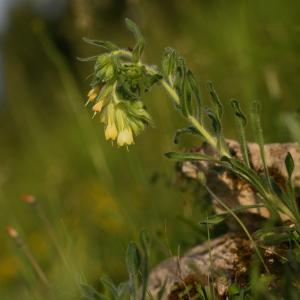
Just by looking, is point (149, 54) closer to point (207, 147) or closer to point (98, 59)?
point (207, 147)

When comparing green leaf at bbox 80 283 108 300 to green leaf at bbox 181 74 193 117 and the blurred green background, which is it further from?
green leaf at bbox 181 74 193 117

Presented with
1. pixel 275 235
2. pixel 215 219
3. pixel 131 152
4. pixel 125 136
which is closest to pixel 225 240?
pixel 215 219

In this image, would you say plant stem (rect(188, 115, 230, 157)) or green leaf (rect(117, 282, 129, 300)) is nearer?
green leaf (rect(117, 282, 129, 300))

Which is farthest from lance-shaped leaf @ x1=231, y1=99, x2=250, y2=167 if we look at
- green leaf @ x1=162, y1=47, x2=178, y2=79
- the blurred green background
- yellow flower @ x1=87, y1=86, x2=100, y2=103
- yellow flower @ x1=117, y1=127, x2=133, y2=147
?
yellow flower @ x1=87, y1=86, x2=100, y2=103

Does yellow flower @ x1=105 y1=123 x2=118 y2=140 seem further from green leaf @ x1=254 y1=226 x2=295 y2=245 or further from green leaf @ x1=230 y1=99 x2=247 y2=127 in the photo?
green leaf @ x1=254 y1=226 x2=295 y2=245

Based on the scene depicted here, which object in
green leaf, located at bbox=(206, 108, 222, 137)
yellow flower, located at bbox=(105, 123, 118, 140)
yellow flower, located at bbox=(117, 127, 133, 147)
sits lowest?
green leaf, located at bbox=(206, 108, 222, 137)

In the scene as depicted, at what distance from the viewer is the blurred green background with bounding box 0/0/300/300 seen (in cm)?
336

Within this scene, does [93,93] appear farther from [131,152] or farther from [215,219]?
[131,152]

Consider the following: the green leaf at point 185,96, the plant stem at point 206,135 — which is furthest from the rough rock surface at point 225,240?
the green leaf at point 185,96

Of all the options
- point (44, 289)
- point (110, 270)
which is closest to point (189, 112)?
point (44, 289)

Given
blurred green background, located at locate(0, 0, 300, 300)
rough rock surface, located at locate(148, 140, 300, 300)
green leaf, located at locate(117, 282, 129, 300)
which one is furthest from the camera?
blurred green background, located at locate(0, 0, 300, 300)

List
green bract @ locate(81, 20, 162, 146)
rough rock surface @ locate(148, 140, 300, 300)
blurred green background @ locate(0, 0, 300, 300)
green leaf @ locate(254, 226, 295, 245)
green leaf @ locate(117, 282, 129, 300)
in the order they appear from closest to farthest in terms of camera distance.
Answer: green leaf @ locate(117, 282, 129, 300)
green leaf @ locate(254, 226, 295, 245)
green bract @ locate(81, 20, 162, 146)
rough rock surface @ locate(148, 140, 300, 300)
blurred green background @ locate(0, 0, 300, 300)

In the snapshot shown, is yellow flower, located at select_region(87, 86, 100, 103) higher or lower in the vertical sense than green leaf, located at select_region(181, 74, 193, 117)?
higher

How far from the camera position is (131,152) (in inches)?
176
